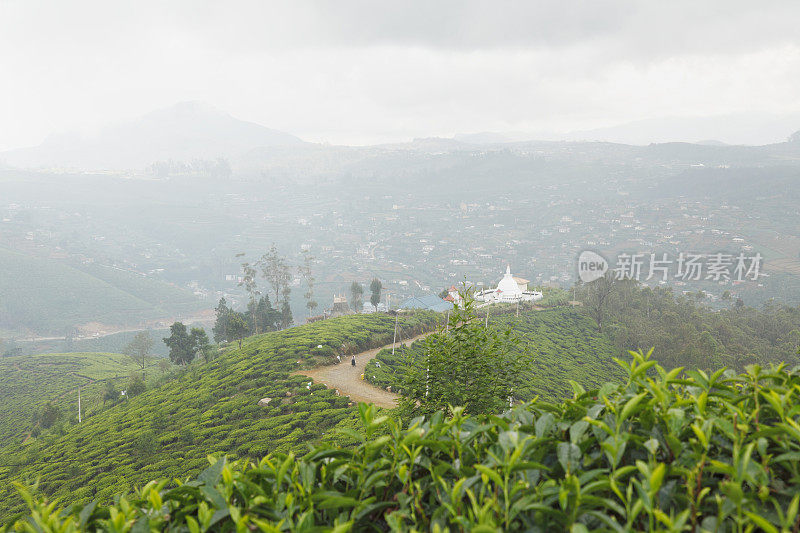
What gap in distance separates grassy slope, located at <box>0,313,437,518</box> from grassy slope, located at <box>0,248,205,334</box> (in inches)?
3086

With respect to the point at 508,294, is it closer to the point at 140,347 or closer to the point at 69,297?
the point at 140,347

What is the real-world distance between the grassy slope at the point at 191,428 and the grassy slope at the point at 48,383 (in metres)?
7.57

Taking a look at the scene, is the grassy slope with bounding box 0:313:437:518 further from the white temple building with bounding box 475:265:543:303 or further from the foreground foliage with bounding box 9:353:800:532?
the white temple building with bounding box 475:265:543:303

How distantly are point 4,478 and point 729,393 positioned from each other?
57.0ft

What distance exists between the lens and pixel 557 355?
69.8 feet

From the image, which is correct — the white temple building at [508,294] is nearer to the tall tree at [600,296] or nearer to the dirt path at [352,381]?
the tall tree at [600,296]

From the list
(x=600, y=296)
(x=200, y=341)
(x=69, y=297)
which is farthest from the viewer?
(x=69, y=297)

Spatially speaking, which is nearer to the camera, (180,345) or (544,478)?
(544,478)

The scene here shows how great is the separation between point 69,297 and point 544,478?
105 meters

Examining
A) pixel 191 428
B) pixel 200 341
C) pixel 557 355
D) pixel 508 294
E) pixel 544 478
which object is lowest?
pixel 508 294

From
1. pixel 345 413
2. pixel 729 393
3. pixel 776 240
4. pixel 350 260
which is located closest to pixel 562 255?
pixel 776 240

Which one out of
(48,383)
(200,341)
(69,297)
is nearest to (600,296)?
(200,341)

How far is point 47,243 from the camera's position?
375 feet

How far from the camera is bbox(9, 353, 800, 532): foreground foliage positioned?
3.28ft
